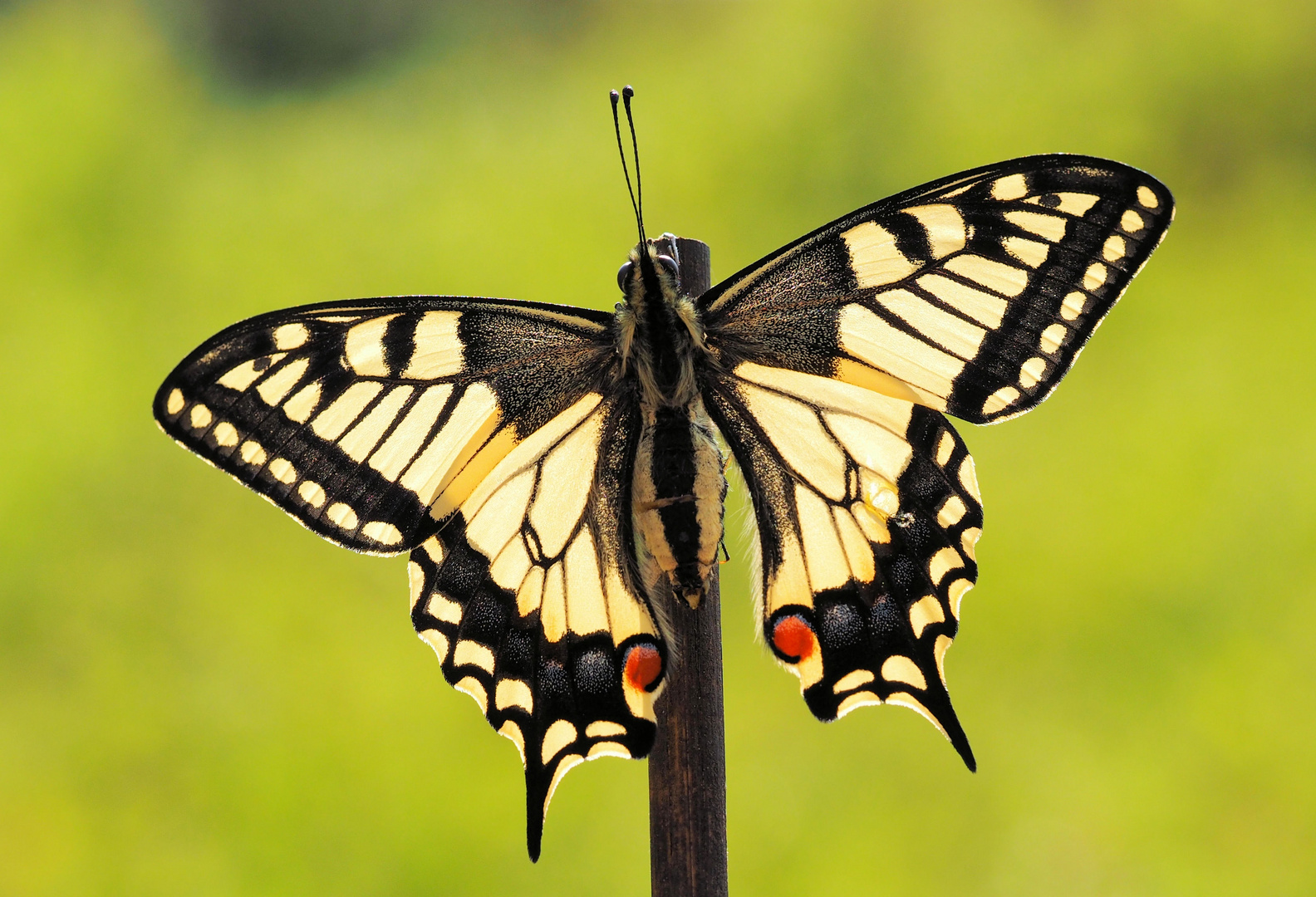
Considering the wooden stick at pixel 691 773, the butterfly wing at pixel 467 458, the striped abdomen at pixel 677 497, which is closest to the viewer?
the wooden stick at pixel 691 773

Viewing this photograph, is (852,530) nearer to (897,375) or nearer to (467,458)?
(897,375)

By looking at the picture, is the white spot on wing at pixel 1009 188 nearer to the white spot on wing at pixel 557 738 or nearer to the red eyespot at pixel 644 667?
the red eyespot at pixel 644 667

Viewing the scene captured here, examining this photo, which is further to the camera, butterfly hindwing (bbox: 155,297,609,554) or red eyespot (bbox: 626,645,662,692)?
butterfly hindwing (bbox: 155,297,609,554)

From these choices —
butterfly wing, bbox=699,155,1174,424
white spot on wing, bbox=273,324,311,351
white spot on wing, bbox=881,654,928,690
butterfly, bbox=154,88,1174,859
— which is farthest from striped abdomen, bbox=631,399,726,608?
white spot on wing, bbox=273,324,311,351

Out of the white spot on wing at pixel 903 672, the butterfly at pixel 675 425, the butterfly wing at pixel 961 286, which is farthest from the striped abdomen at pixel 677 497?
the white spot on wing at pixel 903 672

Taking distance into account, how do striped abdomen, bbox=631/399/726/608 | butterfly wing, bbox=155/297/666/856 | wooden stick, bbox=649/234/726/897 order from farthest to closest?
butterfly wing, bbox=155/297/666/856 < striped abdomen, bbox=631/399/726/608 < wooden stick, bbox=649/234/726/897

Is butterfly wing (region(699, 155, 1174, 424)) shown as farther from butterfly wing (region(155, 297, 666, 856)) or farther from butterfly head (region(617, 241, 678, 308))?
butterfly wing (region(155, 297, 666, 856))
